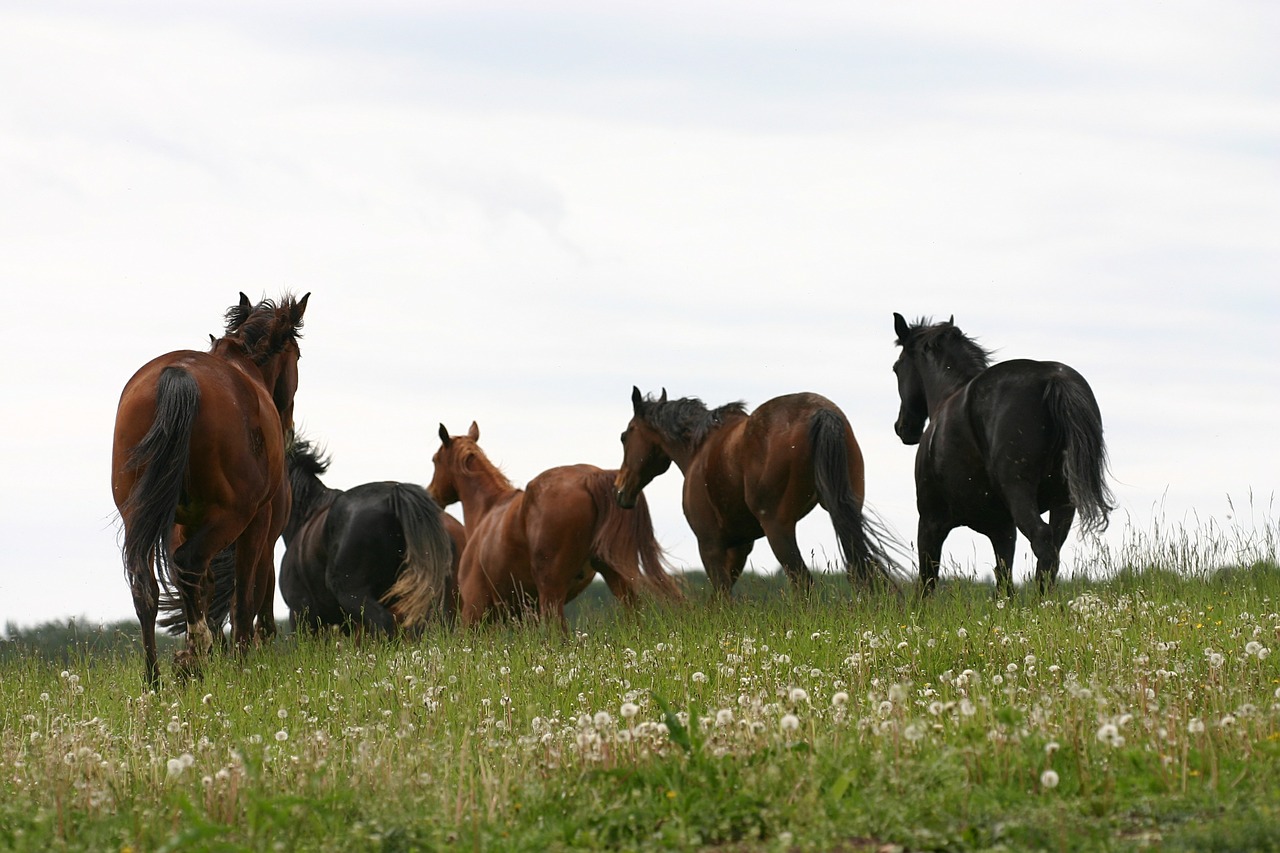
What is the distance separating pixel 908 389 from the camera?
14.8m

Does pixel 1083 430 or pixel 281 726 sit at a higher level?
pixel 1083 430

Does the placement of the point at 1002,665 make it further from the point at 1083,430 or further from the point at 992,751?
the point at 1083,430

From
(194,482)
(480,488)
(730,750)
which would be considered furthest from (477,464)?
(730,750)

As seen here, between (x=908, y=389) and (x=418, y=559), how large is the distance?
5.65 meters

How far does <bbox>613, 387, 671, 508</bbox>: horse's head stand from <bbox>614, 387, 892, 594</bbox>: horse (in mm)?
11

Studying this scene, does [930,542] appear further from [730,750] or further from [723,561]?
[730,750]

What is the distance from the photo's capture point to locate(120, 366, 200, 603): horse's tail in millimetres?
9844

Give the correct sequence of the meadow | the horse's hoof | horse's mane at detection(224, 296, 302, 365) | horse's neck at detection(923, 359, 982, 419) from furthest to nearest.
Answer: horse's neck at detection(923, 359, 982, 419) → horse's mane at detection(224, 296, 302, 365) → the horse's hoof → the meadow

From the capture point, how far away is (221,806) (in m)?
5.38

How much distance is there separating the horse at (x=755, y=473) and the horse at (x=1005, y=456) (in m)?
0.73

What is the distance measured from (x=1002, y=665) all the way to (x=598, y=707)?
2498mm

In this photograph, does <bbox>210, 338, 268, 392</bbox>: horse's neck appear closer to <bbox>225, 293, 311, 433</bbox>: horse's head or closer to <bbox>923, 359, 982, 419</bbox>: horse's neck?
<bbox>225, 293, 311, 433</bbox>: horse's head

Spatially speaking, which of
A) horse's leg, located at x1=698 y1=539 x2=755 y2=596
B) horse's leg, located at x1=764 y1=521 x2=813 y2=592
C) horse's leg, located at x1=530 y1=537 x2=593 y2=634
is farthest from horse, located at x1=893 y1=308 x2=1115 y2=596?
horse's leg, located at x1=530 y1=537 x2=593 y2=634

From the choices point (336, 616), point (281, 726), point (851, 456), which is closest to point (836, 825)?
point (281, 726)
